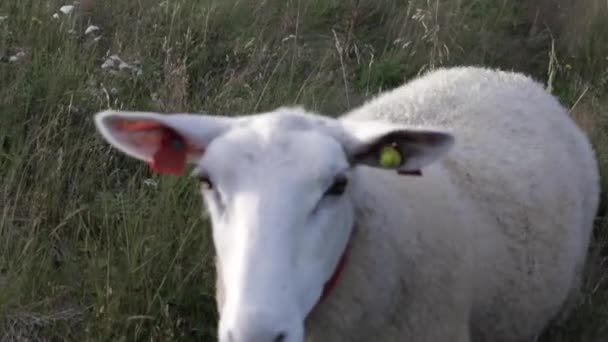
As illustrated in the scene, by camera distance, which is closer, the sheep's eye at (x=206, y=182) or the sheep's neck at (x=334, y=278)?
the sheep's eye at (x=206, y=182)

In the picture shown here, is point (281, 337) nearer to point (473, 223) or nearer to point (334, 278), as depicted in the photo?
point (334, 278)

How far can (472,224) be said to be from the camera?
317cm

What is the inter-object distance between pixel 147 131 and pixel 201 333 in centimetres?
106

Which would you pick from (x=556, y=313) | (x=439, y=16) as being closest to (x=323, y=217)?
(x=556, y=313)

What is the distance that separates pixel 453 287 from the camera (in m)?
2.99

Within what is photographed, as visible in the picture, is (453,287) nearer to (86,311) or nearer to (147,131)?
(147,131)

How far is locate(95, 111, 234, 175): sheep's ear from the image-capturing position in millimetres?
2635

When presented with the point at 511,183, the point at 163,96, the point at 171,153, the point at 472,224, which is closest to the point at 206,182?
the point at 171,153

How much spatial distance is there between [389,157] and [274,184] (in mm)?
361

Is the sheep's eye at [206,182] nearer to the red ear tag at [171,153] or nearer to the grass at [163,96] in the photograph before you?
the red ear tag at [171,153]

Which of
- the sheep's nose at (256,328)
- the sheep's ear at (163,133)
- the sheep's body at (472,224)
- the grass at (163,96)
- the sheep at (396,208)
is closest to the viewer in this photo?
the sheep's nose at (256,328)

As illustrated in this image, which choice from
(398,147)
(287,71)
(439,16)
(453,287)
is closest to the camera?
(398,147)

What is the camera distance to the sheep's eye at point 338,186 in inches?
98.3

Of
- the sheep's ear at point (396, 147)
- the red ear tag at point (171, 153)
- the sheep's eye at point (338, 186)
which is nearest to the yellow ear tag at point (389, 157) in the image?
the sheep's ear at point (396, 147)
